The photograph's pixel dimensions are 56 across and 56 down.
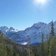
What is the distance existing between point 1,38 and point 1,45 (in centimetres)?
176

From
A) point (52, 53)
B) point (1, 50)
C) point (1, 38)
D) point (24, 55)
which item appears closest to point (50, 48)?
point (52, 53)

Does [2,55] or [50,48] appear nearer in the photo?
[2,55]

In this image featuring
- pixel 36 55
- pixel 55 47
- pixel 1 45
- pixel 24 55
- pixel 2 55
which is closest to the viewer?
pixel 2 55

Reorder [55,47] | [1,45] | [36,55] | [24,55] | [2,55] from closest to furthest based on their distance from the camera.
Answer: [2,55] < [1,45] < [55,47] < [36,55] < [24,55]

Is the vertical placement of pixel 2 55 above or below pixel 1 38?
below

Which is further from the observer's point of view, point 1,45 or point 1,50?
point 1,45

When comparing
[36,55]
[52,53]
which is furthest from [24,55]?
[52,53]

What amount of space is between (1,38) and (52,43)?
17465 mm

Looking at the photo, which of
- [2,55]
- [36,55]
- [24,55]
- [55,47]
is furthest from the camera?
[24,55]

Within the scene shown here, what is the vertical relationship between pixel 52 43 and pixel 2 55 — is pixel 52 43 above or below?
above

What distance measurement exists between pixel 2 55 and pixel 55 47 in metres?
21.2

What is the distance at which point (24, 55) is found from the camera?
101 metres

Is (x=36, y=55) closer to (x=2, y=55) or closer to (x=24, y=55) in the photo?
(x=24, y=55)

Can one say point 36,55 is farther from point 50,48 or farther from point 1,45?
point 1,45
